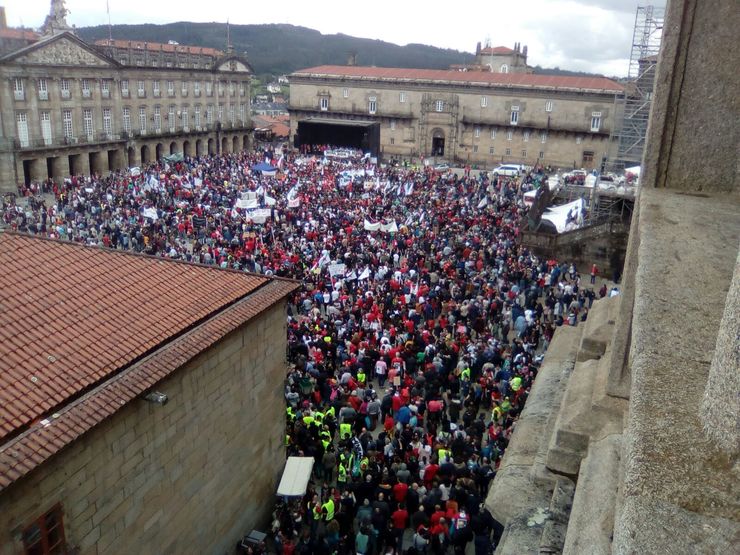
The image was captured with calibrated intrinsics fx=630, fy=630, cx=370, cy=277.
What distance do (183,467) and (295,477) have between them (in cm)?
277

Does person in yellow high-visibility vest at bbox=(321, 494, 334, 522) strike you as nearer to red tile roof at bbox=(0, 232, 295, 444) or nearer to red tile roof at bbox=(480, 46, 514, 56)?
red tile roof at bbox=(0, 232, 295, 444)

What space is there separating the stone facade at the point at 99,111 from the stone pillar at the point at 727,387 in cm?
4526

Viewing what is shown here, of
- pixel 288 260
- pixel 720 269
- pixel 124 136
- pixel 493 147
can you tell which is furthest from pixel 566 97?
pixel 720 269

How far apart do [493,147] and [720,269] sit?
5718 centimetres

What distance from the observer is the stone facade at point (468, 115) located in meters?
54.9

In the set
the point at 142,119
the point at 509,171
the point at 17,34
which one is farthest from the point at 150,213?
the point at 17,34

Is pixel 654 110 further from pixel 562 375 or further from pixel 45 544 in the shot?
pixel 45 544

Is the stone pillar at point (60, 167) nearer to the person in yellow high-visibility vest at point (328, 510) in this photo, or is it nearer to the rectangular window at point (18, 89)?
the rectangular window at point (18, 89)

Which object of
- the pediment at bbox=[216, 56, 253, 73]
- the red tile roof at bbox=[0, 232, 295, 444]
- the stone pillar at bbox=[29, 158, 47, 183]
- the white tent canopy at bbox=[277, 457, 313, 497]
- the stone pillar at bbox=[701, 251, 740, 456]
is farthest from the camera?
the pediment at bbox=[216, 56, 253, 73]

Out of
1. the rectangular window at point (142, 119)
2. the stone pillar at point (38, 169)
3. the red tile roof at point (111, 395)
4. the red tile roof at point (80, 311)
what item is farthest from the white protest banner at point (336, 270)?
the rectangular window at point (142, 119)

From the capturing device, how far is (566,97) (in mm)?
54688

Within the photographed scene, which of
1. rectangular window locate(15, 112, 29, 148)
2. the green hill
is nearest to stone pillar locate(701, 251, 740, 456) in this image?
rectangular window locate(15, 112, 29, 148)

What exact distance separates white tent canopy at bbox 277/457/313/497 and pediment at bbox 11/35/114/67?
39180 millimetres

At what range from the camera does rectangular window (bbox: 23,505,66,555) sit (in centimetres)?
647
